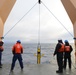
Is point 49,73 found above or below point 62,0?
below

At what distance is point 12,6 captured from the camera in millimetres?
11227

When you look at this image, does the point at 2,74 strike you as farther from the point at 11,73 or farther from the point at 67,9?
the point at 67,9

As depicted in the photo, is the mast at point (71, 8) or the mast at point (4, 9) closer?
the mast at point (4, 9)

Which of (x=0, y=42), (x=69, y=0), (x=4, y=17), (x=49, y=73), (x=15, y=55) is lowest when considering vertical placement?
(x=49, y=73)

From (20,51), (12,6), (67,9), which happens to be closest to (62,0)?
(67,9)

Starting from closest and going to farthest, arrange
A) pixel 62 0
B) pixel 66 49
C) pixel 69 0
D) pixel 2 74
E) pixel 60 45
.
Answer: pixel 2 74, pixel 60 45, pixel 66 49, pixel 69 0, pixel 62 0

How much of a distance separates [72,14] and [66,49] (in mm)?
2375

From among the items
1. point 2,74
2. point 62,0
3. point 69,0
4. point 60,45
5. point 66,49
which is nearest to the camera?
point 2,74

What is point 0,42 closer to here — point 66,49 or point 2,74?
point 2,74

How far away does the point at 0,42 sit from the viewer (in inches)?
396

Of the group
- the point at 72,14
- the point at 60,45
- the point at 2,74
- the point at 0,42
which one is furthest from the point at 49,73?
the point at 72,14

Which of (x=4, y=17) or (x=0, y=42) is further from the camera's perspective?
(x=4, y=17)

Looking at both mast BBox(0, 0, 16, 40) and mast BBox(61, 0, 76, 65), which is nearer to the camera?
mast BBox(0, 0, 16, 40)

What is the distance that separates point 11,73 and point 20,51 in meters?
1.23
